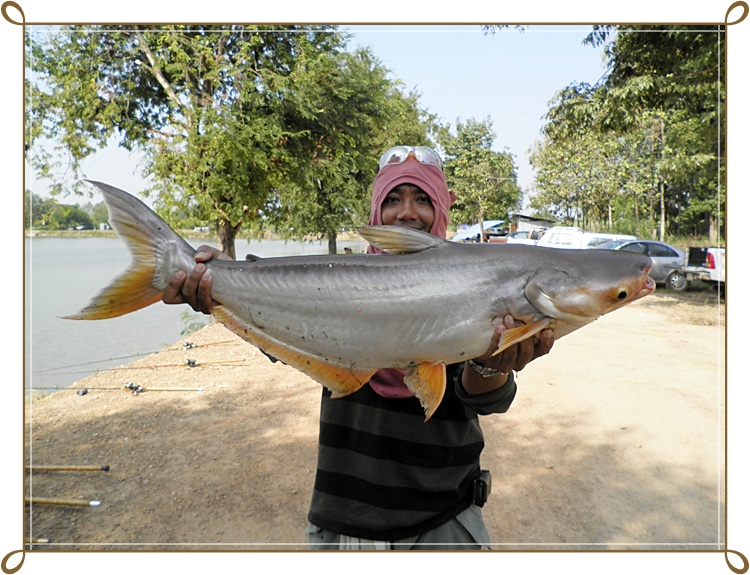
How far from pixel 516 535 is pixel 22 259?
3933mm

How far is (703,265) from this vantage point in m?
15.3

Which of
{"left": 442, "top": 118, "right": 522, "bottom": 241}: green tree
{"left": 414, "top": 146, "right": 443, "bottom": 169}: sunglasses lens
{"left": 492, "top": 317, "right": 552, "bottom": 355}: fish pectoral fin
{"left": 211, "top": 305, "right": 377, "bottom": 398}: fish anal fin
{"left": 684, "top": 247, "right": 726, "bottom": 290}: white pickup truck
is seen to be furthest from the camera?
{"left": 442, "top": 118, "right": 522, "bottom": 241}: green tree

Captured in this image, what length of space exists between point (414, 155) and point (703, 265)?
15.8m

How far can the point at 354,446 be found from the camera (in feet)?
7.05

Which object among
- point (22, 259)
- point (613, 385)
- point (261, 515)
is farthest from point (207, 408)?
point (613, 385)

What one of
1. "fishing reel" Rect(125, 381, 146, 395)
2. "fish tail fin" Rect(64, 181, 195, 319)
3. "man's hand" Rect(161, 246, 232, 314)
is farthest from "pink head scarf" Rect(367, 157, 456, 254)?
"fishing reel" Rect(125, 381, 146, 395)

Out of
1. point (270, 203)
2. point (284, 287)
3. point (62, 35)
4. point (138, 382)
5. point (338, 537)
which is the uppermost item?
point (62, 35)

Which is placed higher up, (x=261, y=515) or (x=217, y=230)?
(x=217, y=230)

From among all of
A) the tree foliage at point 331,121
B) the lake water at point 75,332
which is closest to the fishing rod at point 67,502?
the lake water at point 75,332

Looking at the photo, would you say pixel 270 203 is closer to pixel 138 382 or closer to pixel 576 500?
pixel 138 382

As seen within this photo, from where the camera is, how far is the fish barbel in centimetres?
188

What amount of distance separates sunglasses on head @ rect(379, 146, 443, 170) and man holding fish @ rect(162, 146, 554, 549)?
972mm
